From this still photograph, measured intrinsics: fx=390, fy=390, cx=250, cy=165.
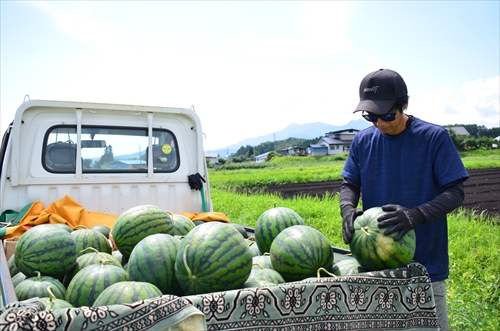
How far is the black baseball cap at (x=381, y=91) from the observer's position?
239 centimetres

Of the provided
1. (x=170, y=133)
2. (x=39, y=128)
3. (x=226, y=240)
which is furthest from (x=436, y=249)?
(x=39, y=128)

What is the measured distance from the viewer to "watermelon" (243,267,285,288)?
1946 millimetres

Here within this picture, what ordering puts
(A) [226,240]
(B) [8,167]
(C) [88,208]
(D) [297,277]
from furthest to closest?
1. (C) [88,208]
2. (B) [8,167]
3. (D) [297,277]
4. (A) [226,240]

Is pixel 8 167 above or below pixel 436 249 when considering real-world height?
above

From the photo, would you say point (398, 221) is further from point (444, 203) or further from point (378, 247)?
point (444, 203)

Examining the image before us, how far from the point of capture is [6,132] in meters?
4.40

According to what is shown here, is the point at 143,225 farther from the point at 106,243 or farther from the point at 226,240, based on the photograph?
the point at 226,240

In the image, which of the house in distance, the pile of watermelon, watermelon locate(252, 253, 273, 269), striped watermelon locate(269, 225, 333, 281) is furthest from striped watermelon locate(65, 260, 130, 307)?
the house in distance

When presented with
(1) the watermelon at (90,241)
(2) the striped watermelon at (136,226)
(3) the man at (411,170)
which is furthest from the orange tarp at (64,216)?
(3) the man at (411,170)

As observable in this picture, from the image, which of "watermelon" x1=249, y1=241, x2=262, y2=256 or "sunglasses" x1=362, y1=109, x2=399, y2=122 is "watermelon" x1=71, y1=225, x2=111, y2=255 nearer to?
"watermelon" x1=249, y1=241, x2=262, y2=256

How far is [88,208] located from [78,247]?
1673mm

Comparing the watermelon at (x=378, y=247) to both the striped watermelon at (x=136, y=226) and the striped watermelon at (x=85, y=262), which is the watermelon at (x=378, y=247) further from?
the striped watermelon at (x=85, y=262)

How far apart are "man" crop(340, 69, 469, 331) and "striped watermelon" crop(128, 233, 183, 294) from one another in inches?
38.7

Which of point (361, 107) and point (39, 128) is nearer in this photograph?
point (361, 107)
